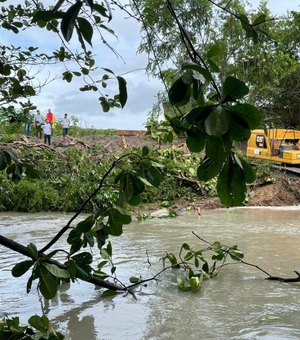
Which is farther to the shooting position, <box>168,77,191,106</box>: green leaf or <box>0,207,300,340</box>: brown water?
<box>0,207,300,340</box>: brown water

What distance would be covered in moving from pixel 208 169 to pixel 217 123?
29 centimetres

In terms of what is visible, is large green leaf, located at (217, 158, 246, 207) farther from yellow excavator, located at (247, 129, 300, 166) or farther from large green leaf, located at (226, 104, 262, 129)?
yellow excavator, located at (247, 129, 300, 166)

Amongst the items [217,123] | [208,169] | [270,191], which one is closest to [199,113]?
[217,123]

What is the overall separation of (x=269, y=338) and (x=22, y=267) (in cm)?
229

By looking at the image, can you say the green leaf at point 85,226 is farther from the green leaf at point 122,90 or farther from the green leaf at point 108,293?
the green leaf at point 108,293

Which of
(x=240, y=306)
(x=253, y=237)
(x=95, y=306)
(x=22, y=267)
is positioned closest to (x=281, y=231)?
(x=253, y=237)

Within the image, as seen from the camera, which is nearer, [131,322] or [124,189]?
[124,189]

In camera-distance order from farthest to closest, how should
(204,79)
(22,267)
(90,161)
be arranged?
(90,161), (22,267), (204,79)

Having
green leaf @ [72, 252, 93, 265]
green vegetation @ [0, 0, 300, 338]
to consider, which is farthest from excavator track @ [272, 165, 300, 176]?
green leaf @ [72, 252, 93, 265]

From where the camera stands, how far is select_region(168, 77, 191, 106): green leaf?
1.26m

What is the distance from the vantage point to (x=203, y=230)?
9.20 metres

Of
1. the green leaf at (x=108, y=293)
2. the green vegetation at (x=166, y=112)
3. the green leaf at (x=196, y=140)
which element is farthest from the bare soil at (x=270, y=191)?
the green leaf at (x=196, y=140)

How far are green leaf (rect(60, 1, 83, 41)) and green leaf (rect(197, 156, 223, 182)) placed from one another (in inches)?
19.3

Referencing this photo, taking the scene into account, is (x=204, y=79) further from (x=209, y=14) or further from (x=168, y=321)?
(x=168, y=321)
